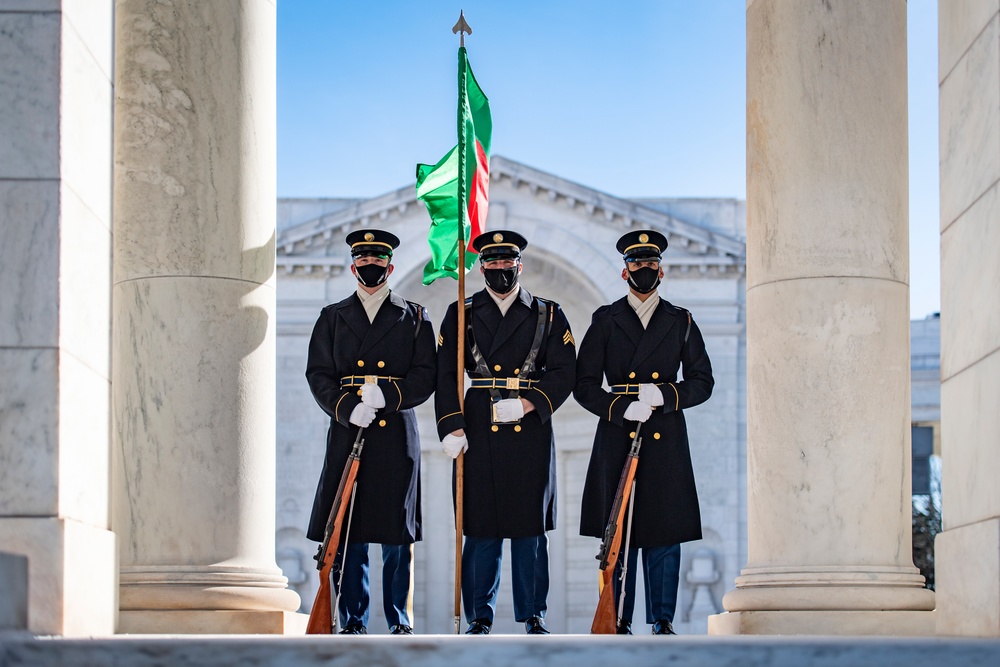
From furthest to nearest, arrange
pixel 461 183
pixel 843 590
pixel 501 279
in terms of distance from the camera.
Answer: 1. pixel 461 183
2. pixel 501 279
3. pixel 843 590

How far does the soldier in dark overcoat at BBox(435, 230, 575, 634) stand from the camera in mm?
14312

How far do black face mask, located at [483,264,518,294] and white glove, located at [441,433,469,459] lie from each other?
152 cm

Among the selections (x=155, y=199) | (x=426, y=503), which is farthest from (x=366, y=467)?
(x=426, y=503)

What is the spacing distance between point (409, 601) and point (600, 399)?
106 inches

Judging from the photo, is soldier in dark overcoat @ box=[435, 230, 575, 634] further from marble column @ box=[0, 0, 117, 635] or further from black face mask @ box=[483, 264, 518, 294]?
marble column @ box=[0, 0, 117, 635]

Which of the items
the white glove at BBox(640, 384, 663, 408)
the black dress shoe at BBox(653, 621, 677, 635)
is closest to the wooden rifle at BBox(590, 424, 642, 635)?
the white glove at BBox(640, 384, 663, 408)

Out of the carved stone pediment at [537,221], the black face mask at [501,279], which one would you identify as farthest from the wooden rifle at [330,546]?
the carved stone pediment at [537,221]

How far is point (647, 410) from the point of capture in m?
14.3

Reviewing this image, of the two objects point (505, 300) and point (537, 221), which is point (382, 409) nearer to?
point (505, 300)

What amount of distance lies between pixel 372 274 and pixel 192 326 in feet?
6.46

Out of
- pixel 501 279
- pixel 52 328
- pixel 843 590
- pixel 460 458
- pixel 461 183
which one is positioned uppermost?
pixel 461 183

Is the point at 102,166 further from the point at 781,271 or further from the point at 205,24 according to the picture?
the point at 781,271

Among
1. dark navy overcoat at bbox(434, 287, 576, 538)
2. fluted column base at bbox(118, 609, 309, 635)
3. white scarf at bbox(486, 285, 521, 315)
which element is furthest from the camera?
white scarf at bbox(486, 285, 521, 315)

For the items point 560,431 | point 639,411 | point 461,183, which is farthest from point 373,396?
point 560,431
